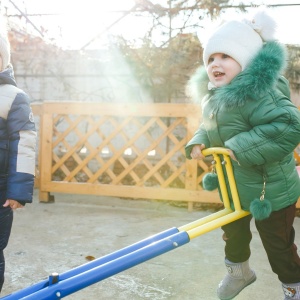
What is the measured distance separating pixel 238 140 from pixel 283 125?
177 millimetres

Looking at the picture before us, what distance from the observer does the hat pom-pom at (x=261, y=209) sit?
165cm

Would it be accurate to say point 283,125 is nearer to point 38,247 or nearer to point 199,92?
point 199,92

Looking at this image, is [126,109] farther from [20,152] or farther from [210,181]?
[20,152]

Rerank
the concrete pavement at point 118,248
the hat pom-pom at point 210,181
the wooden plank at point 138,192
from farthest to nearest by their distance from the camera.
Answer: the wooden plank at point 138,192
the concrete pavement at point 118,248
the hat pom-pom at point 210,181

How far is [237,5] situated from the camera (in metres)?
5.18

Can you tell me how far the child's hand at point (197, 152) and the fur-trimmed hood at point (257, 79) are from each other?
0.76ft

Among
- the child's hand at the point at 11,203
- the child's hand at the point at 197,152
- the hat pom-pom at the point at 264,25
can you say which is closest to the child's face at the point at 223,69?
the hat pom-pom at the point at 264,25

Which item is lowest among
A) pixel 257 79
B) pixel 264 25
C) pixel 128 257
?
pixel 128 257

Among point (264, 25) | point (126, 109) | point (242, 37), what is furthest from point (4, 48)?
point (126, 109)

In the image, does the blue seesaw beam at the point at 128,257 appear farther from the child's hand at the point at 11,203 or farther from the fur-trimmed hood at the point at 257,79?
the child's hand at the point at 11,203

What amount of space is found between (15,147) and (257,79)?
3.43 feet

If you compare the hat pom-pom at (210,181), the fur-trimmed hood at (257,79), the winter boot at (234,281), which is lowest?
the winter boot at (234,281)

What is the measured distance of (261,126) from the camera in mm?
1625

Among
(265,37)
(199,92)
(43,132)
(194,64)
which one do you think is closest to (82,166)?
(43,132)
